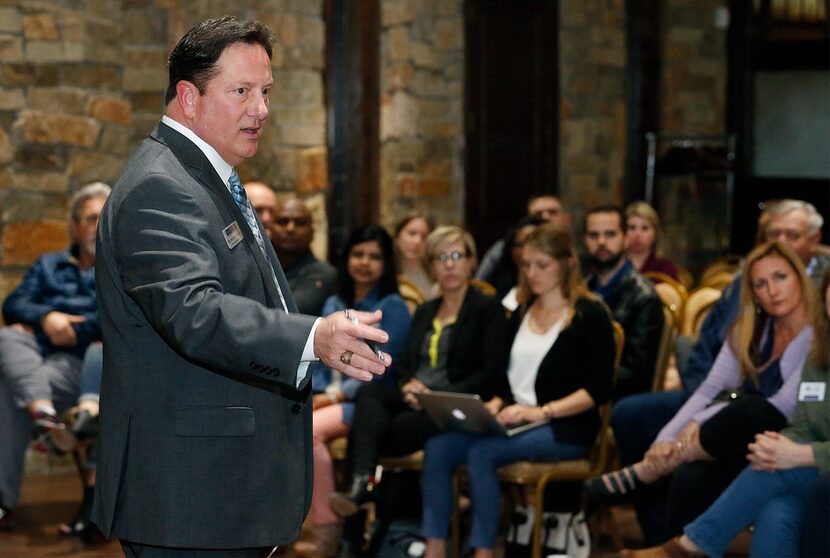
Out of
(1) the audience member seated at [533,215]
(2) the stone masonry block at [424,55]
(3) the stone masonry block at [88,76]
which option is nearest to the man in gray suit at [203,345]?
(1) the audience member seated at [533,215]

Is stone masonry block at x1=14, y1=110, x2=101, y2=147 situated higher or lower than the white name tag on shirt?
higher

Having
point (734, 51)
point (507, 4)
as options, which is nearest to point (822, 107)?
point (734, 51)

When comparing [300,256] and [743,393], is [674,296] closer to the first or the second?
[743,393]

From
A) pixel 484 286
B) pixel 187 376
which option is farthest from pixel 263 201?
pixel 187 376

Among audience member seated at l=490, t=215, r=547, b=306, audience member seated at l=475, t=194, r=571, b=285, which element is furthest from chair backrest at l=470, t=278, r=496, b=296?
audience member seated at l=475, t=194, r=571, b=285

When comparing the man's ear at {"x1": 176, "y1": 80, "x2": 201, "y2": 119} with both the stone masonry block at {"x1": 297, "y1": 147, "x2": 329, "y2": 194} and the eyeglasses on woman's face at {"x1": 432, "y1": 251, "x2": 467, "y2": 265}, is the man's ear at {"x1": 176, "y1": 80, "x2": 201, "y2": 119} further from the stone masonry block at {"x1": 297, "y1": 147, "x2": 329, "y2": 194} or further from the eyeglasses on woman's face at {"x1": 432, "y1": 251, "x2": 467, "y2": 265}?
the stone masonry block at {"x1": 297, "y1": 147, "x2": 329, "y2": 194}

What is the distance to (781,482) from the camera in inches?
139

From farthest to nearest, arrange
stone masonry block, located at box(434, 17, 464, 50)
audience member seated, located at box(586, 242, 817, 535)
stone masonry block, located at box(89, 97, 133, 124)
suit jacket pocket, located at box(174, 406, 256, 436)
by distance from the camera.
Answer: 1. stone masonry block, located at box(434, 17, 464, 50)
2. stone masonry block, located at box(89, 97, 133, 124)
3. audience member seated, located at box(586, 242, 817, 535)
4. suit jacket pocket, located at box(174, 406, 256, 436)

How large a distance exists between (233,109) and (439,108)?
603cm

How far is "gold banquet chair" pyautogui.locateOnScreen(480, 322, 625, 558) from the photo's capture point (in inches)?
161

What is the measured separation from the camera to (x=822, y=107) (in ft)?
32.2

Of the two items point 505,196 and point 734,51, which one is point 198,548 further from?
point 734,51

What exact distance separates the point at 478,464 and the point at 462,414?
170 mm

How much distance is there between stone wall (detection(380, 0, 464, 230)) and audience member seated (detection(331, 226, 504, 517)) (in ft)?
8.73
